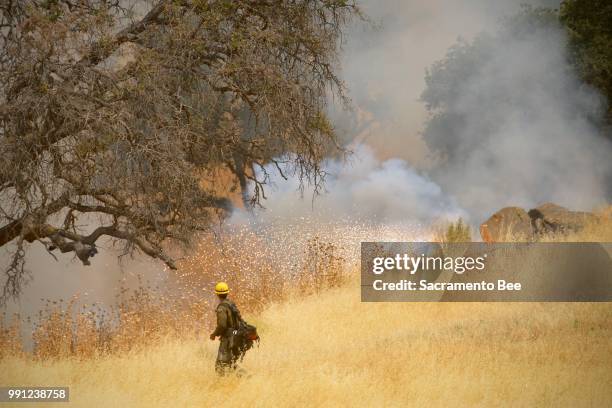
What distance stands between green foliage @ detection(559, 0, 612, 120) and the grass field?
16.7m

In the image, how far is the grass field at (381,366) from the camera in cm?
909

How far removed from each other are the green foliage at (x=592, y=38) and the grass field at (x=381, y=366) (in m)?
16.7

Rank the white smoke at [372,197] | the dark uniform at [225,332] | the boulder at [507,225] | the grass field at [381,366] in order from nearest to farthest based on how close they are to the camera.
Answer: the dark uniform at [225,332] < the grass field at [381,366] < the boulder at [507,225] < the white smoke at [372,197]

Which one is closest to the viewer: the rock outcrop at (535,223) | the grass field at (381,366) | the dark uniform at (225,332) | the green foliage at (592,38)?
the dark uniform at (225,332)

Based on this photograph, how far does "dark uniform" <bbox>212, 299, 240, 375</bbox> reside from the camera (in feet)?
29.2

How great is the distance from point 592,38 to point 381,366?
73.9ft

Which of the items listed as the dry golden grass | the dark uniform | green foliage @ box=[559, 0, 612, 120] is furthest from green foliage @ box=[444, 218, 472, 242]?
green foliage @ box=[559, 0, 612, 120]

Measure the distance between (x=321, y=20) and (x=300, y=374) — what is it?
19.8ft

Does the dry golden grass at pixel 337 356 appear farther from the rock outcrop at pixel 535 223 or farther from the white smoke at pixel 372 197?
the white smoke at pixel 372 197

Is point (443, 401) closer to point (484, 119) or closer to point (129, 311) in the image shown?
point (129, 311)

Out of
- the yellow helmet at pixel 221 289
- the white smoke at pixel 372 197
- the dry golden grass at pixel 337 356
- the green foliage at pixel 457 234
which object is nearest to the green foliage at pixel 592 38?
the white smoke at pixel 372 197

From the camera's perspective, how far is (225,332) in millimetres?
9039

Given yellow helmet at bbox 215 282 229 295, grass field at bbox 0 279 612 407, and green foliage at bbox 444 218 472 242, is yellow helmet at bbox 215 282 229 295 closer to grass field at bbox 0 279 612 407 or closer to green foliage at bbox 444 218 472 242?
grass field at bbox 0 279 612 407

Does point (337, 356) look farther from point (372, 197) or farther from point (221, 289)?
point (372, 197)
